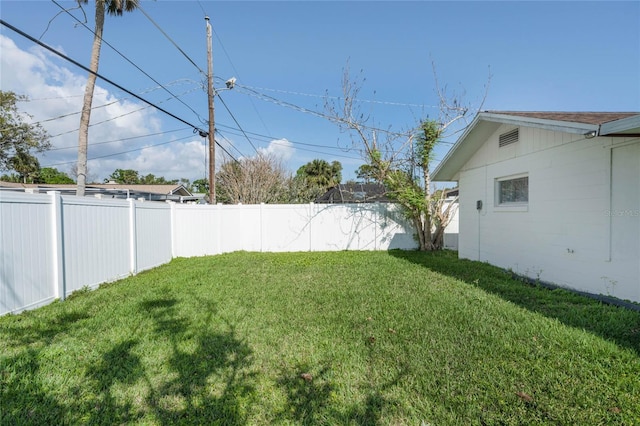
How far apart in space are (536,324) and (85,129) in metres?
12.0

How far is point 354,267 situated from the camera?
7230mm

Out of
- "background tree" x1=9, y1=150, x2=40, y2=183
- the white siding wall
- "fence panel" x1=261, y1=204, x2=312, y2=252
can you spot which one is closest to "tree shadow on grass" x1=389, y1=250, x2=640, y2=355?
the white siding wall

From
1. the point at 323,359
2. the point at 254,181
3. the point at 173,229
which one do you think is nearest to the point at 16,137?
the point at 254,181

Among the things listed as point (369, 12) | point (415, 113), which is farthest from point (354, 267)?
point (369, 12)

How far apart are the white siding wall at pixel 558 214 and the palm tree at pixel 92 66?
11.5m

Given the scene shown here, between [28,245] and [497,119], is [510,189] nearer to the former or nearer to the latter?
[497,119]

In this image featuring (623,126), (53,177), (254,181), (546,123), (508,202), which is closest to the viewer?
(623,126)

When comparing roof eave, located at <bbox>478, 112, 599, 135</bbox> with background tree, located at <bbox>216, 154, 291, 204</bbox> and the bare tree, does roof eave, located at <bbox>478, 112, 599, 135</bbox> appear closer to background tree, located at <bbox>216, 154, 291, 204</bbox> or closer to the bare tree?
the bare tree

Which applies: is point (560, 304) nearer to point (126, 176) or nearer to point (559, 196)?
point (559, 196)

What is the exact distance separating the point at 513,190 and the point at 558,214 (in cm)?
161

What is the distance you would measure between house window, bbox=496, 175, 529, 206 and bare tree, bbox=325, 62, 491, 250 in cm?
245

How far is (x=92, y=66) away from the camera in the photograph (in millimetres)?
9117

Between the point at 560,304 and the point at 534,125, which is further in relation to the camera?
the point at 534,125

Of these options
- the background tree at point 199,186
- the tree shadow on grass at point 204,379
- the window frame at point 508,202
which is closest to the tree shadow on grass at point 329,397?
the tree shadow on grass at point 204,379
